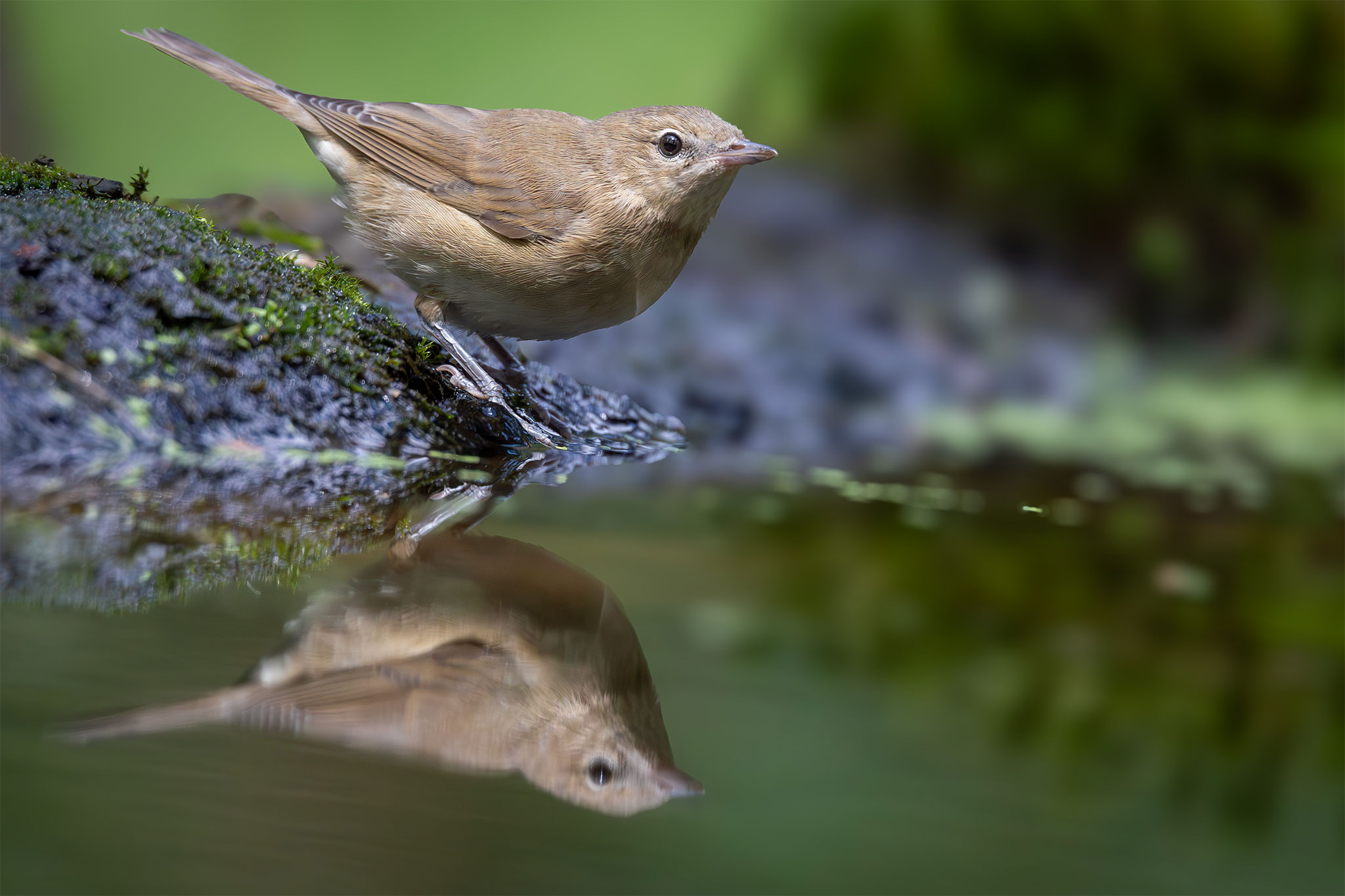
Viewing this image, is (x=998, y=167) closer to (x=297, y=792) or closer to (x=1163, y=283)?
(x=1163, y=283)

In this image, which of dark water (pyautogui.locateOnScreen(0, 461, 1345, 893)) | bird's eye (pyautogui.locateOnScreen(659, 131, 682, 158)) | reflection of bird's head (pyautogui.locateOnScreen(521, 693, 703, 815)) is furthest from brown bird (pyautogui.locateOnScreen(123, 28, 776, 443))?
reflection of bird's head (pyautogui.locateOnScreen(521, 693, 703, 815))

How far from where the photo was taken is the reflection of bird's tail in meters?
1.58

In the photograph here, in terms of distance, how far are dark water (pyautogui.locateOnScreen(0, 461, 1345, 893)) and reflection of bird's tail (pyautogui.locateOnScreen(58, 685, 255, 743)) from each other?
0.08 ft

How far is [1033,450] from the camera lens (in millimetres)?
6137

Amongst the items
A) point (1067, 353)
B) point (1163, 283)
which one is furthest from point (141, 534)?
point (1163, 283)

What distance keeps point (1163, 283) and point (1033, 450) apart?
2.96m

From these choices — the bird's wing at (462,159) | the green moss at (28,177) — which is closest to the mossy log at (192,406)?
the green moss at (28,177)

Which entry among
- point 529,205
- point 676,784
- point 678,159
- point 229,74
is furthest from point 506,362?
point 676,784

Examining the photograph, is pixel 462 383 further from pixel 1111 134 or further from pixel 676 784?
pixel 1111 134

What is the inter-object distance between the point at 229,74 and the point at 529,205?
4.53ft

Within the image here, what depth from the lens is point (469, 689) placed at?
6.47 feet

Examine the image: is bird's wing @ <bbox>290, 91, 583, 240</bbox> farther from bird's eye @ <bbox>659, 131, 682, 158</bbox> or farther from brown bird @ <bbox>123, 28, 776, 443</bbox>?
bird's eye @ <bbox>659, 131, 682, 158</bbox>

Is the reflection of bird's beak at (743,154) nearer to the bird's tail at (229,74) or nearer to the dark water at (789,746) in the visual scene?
the dark water at (789,746)

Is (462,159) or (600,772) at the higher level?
(462,159)
